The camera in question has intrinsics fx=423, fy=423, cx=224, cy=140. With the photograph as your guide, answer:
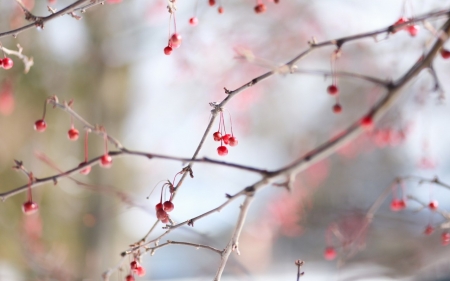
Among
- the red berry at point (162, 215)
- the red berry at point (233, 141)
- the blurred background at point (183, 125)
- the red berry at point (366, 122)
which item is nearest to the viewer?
the red berry at point (366, 122)

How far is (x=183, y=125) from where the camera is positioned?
2217 mm

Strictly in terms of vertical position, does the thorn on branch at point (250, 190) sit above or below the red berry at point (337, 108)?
below

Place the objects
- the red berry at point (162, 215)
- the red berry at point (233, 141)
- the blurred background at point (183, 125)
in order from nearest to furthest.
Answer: the red berry at point (162, 215) → the red berry at point (233, 141) → the blurred background at point (183, 125)

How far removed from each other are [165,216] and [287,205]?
175 centimetres

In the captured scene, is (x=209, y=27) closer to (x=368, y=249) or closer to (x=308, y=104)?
(x=308, y=104)

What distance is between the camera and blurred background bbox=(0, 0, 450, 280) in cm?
153

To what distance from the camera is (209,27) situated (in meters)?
1.71

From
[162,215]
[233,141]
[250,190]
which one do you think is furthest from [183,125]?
[250,190]

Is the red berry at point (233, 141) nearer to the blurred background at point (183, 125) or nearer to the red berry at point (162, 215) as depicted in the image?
the red berry at point (162, 215)

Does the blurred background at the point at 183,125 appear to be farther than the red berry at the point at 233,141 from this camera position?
Yes

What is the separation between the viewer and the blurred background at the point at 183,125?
60.2 inches

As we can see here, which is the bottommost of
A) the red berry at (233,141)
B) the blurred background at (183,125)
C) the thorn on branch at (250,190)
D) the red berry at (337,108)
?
the thorn on branch at (250,190)

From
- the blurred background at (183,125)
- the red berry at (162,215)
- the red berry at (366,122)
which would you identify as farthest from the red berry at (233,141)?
the blurred background at (183,125)

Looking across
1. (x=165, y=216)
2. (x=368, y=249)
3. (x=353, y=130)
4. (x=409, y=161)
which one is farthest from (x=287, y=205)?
(x=353, y=130)
